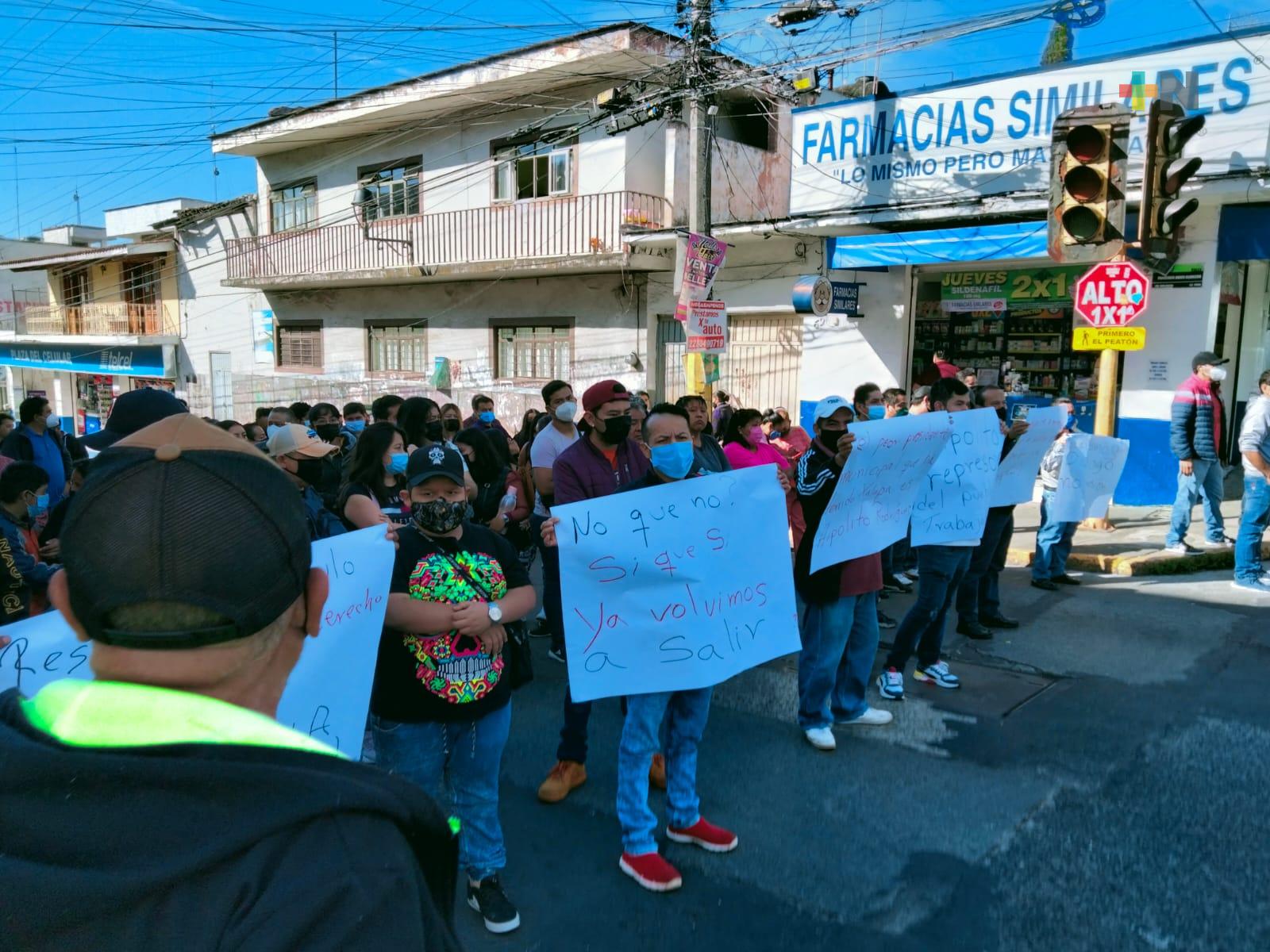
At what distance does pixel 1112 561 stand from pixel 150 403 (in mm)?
8139

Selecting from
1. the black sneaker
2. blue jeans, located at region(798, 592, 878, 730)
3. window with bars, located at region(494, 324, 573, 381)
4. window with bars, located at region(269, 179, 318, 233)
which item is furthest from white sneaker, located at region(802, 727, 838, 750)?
window with bars, located at region(269, 179, 318, 233)

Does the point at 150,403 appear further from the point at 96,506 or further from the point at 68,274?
the point at 68,274

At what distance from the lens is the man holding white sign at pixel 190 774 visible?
89 cm

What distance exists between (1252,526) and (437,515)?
289 inches

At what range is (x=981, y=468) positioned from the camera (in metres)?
5.62

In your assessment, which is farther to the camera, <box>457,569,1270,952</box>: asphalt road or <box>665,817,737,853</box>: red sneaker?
<box>665,817,737,853</box>: red sneaker

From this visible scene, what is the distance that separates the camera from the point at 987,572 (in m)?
6.64

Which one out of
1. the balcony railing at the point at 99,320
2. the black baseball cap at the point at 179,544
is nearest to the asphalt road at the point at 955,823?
the black baseball cap at the point at 179,544

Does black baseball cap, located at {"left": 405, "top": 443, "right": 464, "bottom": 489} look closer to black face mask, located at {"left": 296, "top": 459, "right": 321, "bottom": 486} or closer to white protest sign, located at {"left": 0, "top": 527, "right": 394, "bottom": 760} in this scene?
white protest sign, located at {"left": 0, "top": 527, "right": 394, "bottom": 760}

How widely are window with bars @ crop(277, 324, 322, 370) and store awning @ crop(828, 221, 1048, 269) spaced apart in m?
15.3

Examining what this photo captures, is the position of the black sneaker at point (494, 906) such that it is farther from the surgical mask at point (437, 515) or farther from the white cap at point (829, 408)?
the white cap at point (829, 408)

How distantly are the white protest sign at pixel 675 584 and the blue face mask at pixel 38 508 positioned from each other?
10.8 ft

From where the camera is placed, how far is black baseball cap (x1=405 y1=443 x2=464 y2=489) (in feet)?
10.2

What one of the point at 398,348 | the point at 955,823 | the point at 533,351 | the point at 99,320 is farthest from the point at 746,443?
the point at 99,320
